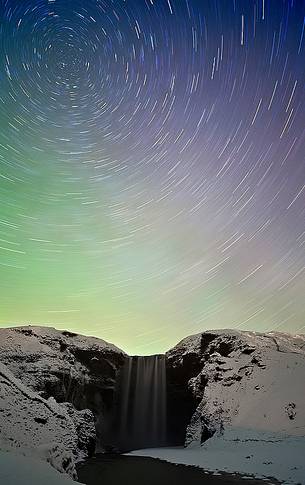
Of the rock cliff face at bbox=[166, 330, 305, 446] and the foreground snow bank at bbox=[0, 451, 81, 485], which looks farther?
the rock cliff face at bbox=[166, 330, 305, 446]

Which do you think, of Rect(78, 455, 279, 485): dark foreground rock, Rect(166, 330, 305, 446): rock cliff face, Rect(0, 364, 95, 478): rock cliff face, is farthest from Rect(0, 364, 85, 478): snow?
Rect(166, 330, 305, 446): rock cliff face

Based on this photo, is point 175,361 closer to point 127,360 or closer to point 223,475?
point 127,360

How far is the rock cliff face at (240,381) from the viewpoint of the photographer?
31.3 metres

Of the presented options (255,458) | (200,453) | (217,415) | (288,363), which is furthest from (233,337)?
(255,458)

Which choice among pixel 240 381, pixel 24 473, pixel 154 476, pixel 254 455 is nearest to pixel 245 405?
pixel 240 381

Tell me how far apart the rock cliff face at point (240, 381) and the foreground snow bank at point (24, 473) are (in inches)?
970

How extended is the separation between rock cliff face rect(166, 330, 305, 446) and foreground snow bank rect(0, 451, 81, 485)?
80.8 ft

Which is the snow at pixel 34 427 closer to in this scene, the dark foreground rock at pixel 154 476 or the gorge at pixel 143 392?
the gorge at pixel 143 392

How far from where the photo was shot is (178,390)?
5334 centimetres

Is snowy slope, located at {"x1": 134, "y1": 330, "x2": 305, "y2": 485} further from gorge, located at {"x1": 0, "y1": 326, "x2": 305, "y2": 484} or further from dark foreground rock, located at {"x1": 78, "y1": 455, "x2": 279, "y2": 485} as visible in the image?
dark foreground rock, located at {"x1": 78, "y1": 455, "x2": 279, "y2": 485}

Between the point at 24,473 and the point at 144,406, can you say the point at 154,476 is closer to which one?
the point at 24,473

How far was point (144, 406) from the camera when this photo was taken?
53688 millimetres

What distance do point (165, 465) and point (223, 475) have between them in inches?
244

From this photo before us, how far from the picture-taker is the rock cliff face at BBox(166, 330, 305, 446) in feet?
103
